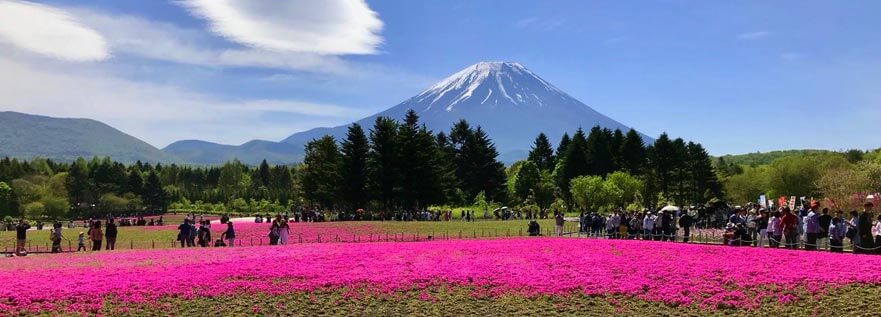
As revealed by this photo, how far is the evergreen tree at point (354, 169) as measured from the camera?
236 ft

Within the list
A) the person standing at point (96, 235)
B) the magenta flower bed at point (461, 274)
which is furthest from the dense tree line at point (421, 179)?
the magenta flower bed at point (461, 274)

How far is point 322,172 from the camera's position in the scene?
7544cm

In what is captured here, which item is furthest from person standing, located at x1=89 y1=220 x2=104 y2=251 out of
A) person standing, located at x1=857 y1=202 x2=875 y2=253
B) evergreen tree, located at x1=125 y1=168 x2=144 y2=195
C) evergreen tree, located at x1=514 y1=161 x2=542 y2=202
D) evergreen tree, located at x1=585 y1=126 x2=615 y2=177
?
evergreen tree, located at x1=125 y1=168 x2=144 y2=195

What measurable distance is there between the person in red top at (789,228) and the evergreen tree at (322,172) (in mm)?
52249

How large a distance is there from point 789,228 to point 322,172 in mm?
57042

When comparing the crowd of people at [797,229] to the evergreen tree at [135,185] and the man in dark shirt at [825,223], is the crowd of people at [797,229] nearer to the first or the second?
the man in dark shirt at [825,223]

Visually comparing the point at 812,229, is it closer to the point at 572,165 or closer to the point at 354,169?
the point at 354,169

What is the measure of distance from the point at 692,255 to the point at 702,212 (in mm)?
28837

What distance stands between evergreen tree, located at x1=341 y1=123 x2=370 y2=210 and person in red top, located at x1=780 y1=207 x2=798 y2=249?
50843 millimetres

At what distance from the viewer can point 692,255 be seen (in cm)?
2328

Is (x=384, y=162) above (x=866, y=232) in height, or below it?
above

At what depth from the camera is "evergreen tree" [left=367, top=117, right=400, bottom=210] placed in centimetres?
6956

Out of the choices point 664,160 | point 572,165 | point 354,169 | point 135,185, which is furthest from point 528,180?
point 135,185

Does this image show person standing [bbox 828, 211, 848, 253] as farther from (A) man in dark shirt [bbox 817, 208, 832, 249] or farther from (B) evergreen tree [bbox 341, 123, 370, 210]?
(B) evergreen tree [bbox 341, 123, 370, 210]
